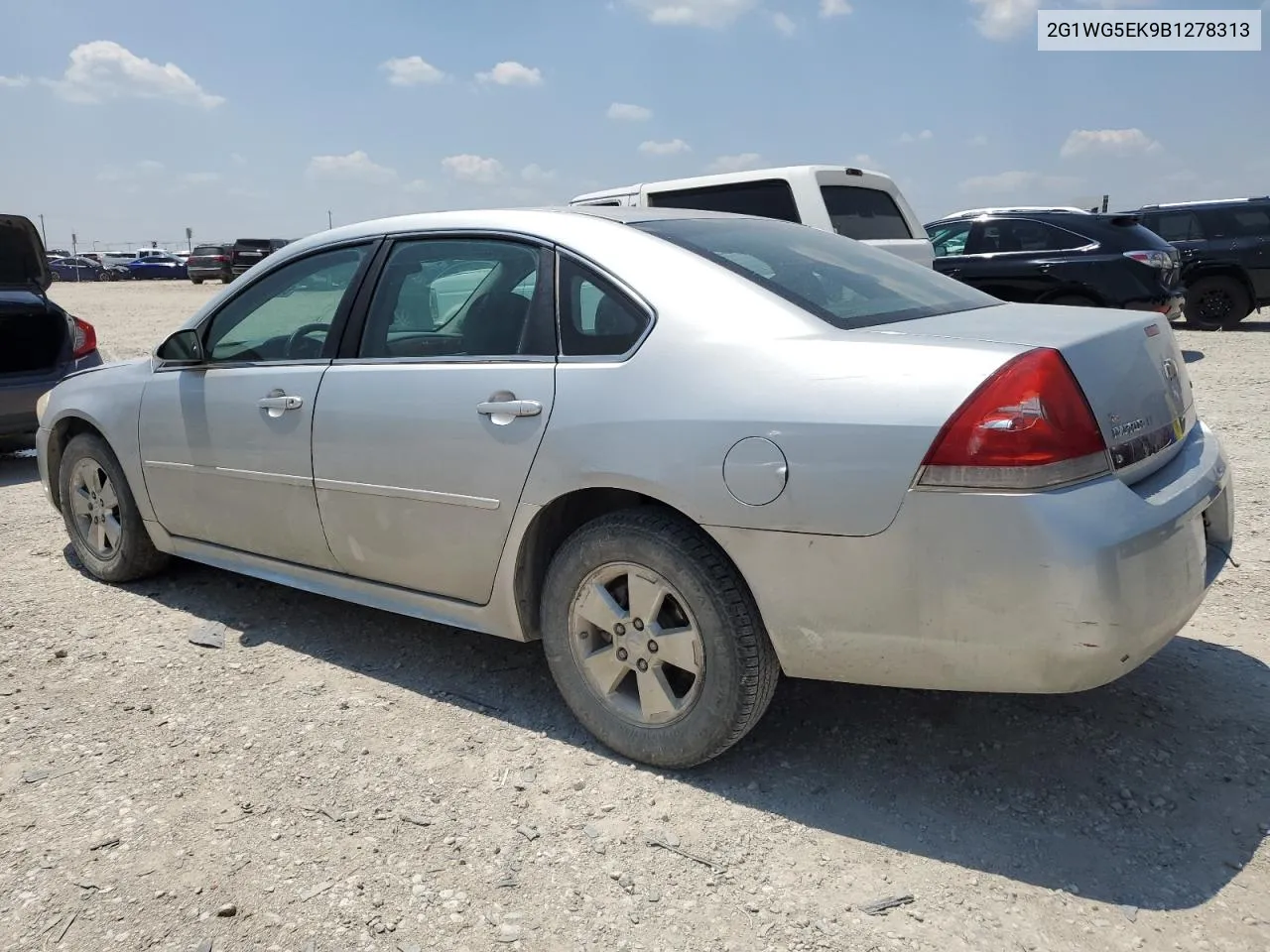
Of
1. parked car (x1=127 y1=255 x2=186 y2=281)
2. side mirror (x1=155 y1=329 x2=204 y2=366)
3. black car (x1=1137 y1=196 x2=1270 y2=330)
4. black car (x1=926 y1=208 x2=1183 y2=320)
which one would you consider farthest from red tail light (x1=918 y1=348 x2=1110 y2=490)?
parked car (x1=127 y1=255 x2=186 y2=281)

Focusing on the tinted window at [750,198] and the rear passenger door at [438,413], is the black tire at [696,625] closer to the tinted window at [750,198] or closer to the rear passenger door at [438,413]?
the rear passenger door at [438,413]

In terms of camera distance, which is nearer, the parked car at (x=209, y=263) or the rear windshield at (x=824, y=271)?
the rear windshield at (x=824, y=271)

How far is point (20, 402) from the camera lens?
6980 millimetres

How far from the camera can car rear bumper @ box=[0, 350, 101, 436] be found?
692 centimetres

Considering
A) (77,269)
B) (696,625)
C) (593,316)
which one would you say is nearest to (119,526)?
(593,316)

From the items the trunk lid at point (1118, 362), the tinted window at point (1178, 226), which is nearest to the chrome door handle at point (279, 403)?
the trunk lid at point (1118, 362)

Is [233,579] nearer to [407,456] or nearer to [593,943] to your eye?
[407,456]

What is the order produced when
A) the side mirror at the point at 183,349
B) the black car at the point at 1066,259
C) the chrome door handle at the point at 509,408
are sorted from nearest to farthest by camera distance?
the chrome door handle at the point at 509,408 → the side mirror at the point at 183,349 → the black car at the point at 1066,259

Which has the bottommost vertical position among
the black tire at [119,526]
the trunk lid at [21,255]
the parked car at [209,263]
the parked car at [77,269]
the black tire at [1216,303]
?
the black tire at [119,526]

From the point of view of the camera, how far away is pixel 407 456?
3.14 m

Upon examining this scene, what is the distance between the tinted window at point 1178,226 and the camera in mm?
13531

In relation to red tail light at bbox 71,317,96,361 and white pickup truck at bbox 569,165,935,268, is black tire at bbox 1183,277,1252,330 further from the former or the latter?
red tail light at bbox 71,317,96,361

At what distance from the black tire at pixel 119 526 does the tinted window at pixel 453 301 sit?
5.61 feet

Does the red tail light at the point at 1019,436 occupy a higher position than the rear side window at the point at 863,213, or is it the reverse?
the rear side window at the point at 863,213
